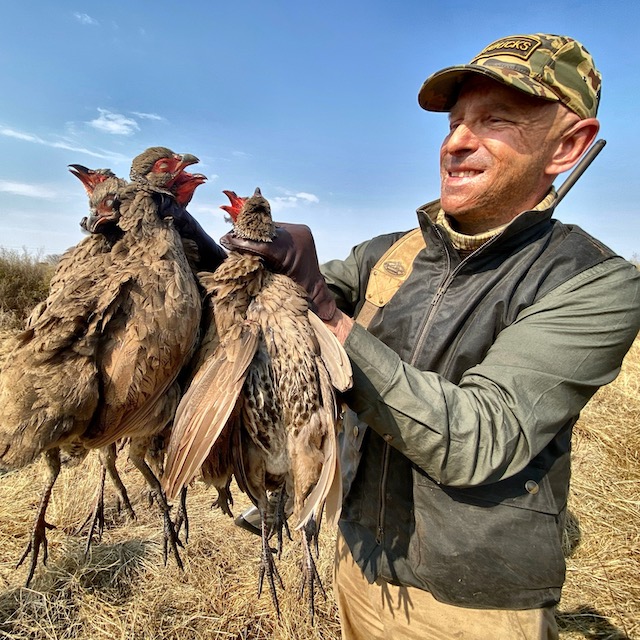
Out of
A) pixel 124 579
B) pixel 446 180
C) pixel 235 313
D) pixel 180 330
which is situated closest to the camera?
pixel 180 330

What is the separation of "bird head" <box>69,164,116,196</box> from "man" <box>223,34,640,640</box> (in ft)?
2.06

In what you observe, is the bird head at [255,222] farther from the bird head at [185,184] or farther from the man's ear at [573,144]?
the man's ear at [573,144]

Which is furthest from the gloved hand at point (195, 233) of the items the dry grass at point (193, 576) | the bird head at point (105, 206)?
the dry grass at point (193, 576)

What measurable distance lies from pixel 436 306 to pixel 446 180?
0.51 m

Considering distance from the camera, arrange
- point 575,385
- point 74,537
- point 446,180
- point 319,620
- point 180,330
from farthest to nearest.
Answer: point 74,537 → point 319,620 → point 446,180 → point 180,330 → point 575,385

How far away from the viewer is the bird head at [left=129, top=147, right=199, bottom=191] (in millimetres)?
1982

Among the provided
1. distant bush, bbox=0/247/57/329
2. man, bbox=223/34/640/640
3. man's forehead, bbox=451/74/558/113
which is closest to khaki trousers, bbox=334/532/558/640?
man, bbox=223/34/640/640

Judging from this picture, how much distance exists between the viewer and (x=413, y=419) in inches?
57.5

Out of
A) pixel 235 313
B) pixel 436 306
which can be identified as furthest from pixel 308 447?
pixel 436 306

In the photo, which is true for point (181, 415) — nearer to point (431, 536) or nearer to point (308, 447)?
point (308, 447)

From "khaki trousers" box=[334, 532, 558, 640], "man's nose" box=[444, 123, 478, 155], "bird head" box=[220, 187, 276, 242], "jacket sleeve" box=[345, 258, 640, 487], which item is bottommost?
"khaki trousers" box=[334, 532, 558, 640]

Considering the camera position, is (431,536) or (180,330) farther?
(431,536)

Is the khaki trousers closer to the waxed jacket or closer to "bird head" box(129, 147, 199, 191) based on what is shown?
the waxed jacket

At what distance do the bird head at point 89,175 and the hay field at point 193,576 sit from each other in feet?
9.20
